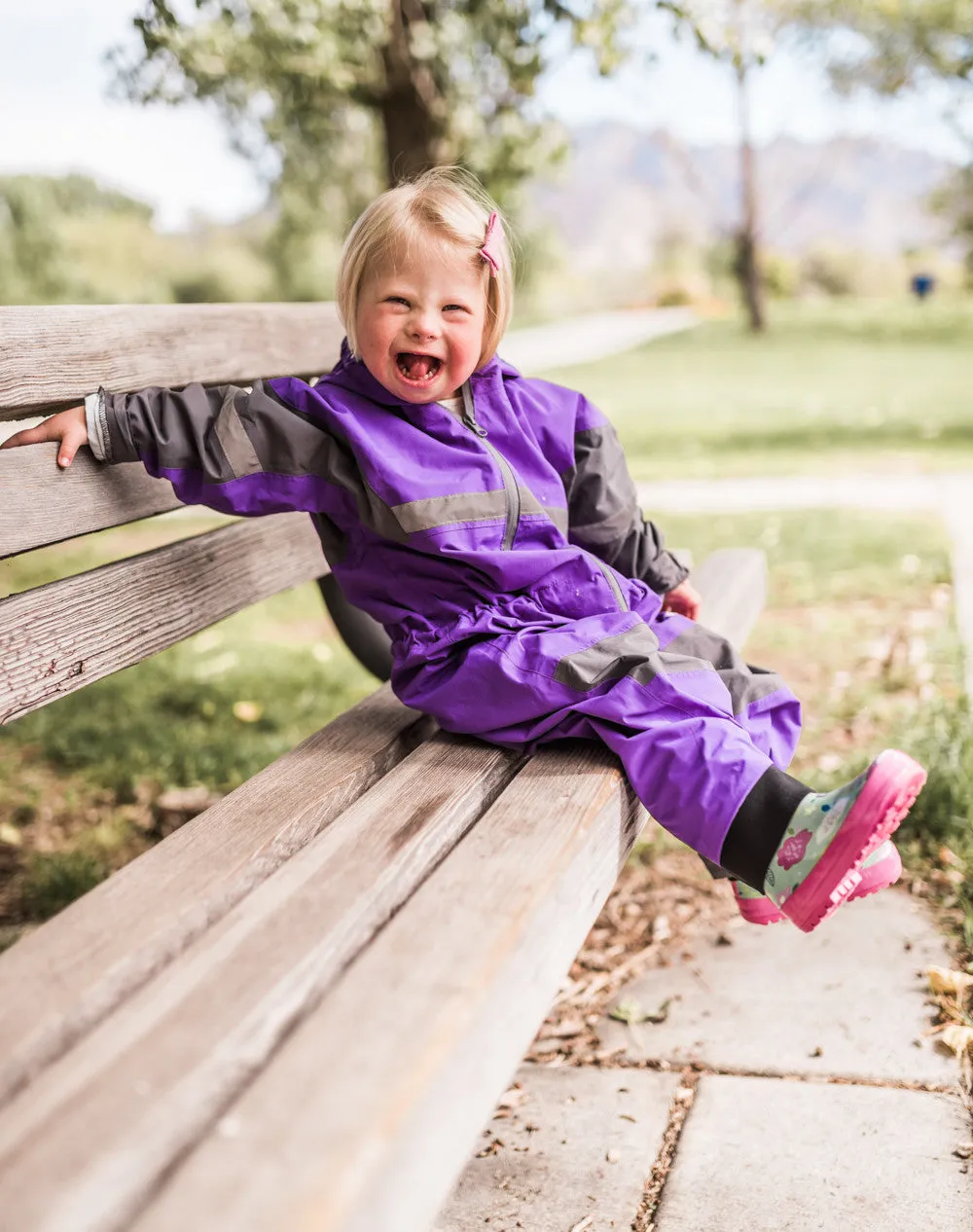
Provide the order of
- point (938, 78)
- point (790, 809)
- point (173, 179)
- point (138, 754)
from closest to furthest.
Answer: point (790, 809)
point (138, 754)
point (938, 78)
point (173, 179)

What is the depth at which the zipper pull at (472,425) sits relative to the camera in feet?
7.22

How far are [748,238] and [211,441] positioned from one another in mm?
23189

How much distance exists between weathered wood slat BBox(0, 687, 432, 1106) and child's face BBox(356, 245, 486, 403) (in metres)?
0.62

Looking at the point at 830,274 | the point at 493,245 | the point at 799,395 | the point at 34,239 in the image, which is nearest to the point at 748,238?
the point at 830,274

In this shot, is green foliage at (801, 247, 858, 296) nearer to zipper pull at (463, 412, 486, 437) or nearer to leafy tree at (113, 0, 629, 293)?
leafy tree at (113, 0, 629, 293)

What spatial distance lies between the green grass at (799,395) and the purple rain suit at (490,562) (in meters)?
5.91

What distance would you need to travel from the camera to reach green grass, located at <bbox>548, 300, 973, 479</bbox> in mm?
8547

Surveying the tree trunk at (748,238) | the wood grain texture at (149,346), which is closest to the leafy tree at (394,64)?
the wood grain texture at (149,346)

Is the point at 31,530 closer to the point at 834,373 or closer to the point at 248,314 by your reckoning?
the point at 248,314

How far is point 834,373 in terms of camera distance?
14242 millimetres

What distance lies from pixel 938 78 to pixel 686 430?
11.4 metres

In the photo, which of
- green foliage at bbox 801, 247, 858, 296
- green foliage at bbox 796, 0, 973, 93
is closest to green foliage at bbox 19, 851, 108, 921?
green foliage at bbox 796, 0, 973, 93

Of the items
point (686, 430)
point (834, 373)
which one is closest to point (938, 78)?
point (834, 373)

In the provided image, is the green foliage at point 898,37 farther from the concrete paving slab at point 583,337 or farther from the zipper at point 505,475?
the zipper at point 505,475
